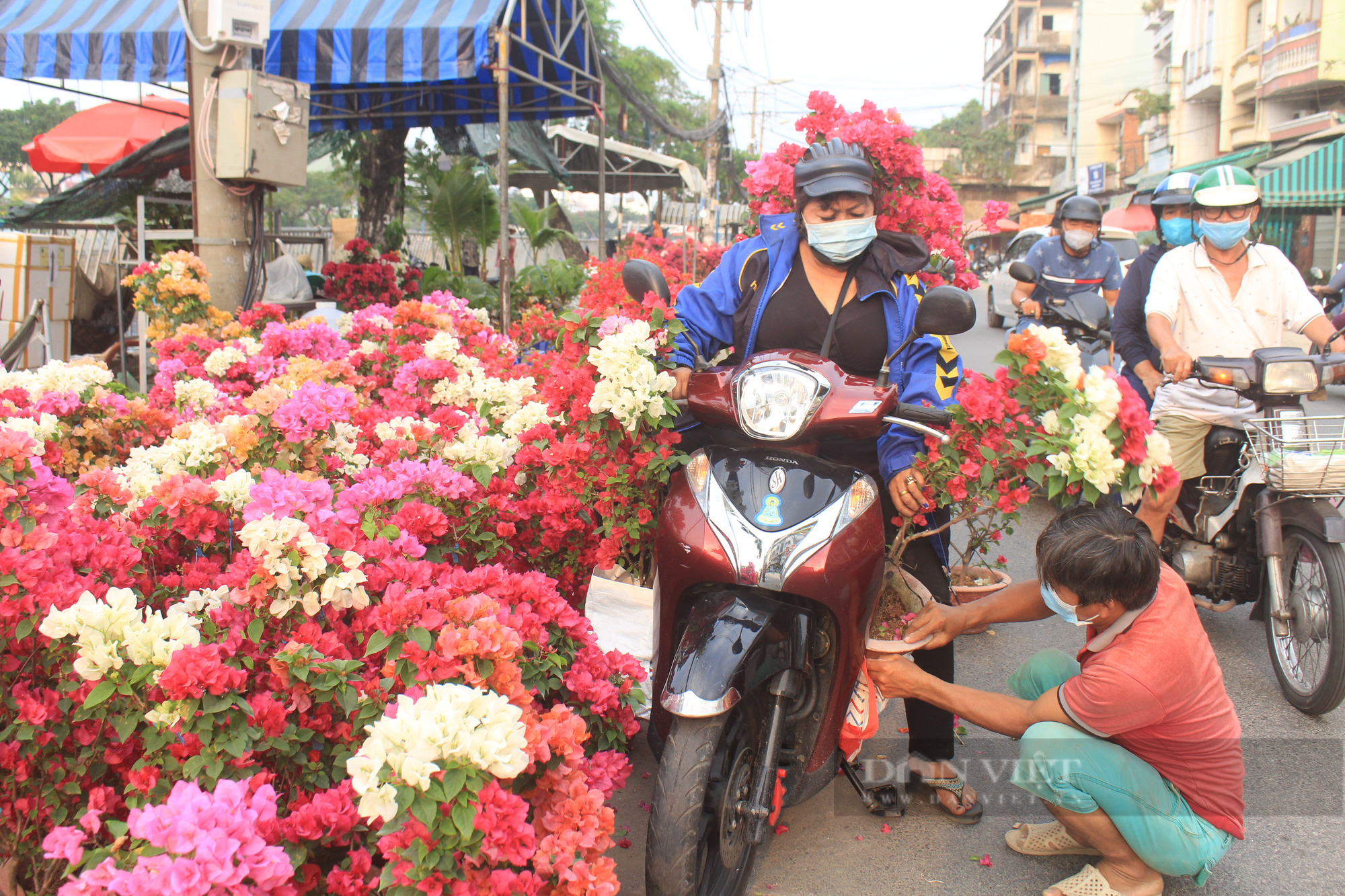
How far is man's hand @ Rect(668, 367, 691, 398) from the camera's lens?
2.85 m

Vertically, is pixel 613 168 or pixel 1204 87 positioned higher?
pixel 1204 87

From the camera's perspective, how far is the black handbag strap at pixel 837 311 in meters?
3.01

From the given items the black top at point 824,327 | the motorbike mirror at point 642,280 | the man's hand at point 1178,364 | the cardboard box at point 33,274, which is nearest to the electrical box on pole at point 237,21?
the cardboard box at point 33,274

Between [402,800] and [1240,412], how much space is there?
391 centimetres

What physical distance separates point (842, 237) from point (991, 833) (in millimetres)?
1970

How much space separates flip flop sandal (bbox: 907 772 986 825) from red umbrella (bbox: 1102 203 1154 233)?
24794mm

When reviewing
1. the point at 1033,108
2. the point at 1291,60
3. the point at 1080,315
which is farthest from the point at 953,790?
the point at 1033,108

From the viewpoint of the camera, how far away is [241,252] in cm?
653

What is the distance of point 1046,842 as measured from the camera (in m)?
2.92

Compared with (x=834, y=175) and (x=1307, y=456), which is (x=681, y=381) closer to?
(x=834, y=175)

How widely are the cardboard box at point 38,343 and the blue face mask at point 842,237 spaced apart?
510cm

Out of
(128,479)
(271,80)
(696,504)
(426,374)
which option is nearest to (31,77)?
(271,80)

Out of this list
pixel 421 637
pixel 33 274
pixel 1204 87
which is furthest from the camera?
pixel 1204 87

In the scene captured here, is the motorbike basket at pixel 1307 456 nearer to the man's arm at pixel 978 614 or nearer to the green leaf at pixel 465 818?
the man's arm at pixel 978 614
